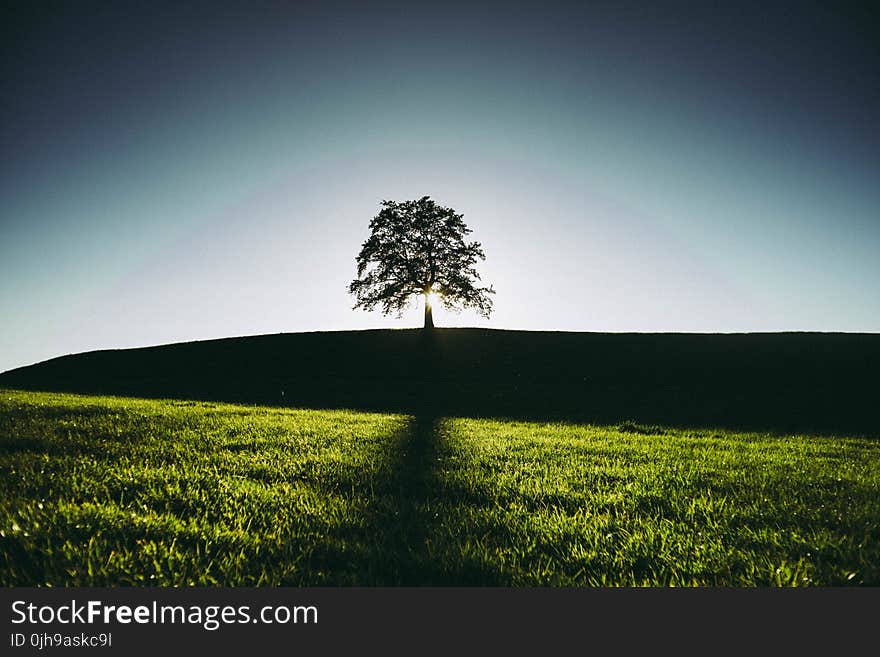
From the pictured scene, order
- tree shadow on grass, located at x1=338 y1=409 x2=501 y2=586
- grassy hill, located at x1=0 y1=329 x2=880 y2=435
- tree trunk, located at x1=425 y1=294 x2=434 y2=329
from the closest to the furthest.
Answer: tree shadow on grass, located at x1=338 y1=409 x2=501 y2=586, grassy hill, located at x1=0 y1=329 x2=880 y2=435, tree trunk, located at x1=425 y1=294 x2=434 y2=329

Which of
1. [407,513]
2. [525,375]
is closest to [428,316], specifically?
[525,375]

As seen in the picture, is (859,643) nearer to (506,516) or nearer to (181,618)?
(506,516)

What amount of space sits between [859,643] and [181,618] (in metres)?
3.96

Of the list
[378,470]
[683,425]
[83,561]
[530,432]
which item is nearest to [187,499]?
[83,561]

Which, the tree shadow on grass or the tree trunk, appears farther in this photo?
the tree trunk

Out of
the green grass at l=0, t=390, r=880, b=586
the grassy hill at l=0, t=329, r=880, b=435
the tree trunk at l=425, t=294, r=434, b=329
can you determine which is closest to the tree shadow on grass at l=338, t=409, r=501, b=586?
the green grass at l=0, t=390, r=880, b=586

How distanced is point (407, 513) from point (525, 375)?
21593 mm

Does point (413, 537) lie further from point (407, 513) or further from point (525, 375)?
point (525, 375)

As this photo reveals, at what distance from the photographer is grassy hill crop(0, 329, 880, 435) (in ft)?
53.8

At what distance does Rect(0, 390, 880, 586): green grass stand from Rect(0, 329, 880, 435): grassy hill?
8.31m

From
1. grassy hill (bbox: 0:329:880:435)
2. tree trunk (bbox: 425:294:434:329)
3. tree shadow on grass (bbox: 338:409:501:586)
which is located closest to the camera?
tree shadow on grass (bbox: 338:409:501:586)

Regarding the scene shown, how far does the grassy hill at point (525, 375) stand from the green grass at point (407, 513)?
831cm

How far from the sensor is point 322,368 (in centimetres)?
2712

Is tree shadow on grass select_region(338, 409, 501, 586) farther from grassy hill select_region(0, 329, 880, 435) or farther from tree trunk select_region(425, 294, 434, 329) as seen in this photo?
tree trunk select_region(425, 294, 434, 329)
